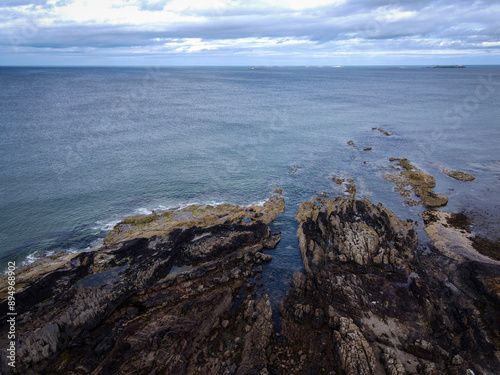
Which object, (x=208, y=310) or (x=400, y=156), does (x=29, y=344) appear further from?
(x=400, y=156)

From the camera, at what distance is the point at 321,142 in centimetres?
8544

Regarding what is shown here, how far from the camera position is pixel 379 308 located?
97.3ft

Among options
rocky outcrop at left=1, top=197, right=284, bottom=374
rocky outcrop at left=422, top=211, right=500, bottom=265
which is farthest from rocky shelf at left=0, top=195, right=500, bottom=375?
rocky outcrop at left=422, top=211, right=500, bottom=265

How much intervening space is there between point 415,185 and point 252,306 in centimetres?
4460

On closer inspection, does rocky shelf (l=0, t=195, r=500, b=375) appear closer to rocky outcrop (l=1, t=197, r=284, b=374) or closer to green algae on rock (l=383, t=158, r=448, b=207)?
rocky outcrop (l=1, t=197, r=284, b=374)

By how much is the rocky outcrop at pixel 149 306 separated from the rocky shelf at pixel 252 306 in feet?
0.37

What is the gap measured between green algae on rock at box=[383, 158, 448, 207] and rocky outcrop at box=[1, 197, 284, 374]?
28.8 m

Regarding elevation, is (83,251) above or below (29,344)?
below

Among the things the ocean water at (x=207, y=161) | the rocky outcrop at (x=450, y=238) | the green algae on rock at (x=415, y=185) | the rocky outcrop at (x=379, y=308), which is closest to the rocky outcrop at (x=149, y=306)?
the rocky outcrop at (x=379, y=308)

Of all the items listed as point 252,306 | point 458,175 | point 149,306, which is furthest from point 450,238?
point 149,306

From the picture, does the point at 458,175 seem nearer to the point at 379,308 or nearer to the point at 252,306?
the point at 379,308

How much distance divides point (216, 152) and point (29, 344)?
55583mm

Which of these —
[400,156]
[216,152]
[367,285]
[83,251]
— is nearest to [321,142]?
[400,156]

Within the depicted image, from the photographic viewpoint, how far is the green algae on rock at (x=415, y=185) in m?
52.6
